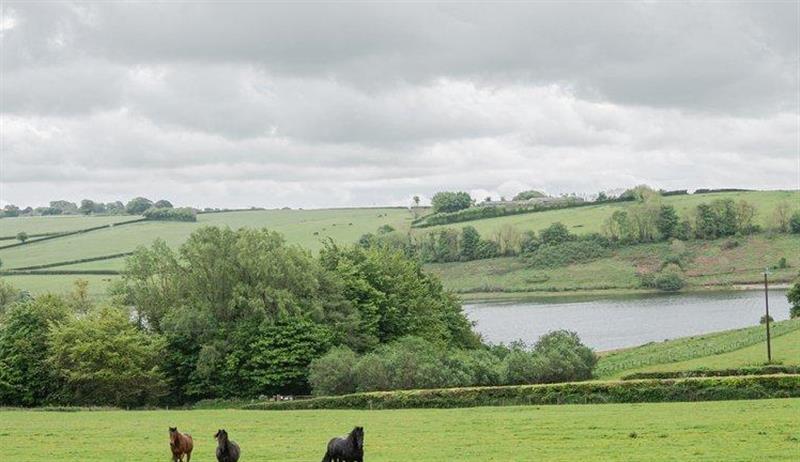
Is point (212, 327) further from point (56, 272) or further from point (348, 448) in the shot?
point (56, 272)

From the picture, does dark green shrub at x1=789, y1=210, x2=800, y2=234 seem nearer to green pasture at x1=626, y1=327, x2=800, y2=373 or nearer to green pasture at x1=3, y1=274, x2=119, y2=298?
green pasture at x1=626, y1=327, x2=800, y2=373

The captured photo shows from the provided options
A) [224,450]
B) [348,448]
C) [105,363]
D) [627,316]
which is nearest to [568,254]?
[627,316]

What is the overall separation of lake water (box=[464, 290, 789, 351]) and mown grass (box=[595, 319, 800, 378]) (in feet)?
56.1

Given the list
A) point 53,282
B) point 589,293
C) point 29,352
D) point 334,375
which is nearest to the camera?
point 334,375

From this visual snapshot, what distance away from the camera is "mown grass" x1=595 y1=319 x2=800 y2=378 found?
60.7 metres

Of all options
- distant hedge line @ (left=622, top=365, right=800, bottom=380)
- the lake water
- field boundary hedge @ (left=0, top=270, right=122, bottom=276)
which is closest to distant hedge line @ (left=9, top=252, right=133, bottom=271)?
field boundary hedge @ (left=0, top=270, right=122, bottom=276)

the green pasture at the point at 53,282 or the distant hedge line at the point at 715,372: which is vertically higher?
the green pasture at the point at 53,282

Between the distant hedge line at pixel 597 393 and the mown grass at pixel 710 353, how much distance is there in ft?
47.9

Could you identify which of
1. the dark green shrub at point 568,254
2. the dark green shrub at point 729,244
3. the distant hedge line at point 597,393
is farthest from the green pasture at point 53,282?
the dark green shrub at point 729,244

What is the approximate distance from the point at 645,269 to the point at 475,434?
15573 cm

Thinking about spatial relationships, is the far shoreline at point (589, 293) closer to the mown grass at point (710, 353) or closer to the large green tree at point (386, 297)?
the large green tree at point (386, 297)

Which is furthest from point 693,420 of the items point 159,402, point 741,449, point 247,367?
point 159,402

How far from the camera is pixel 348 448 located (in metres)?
24.8

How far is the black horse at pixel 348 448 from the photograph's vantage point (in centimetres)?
2458
